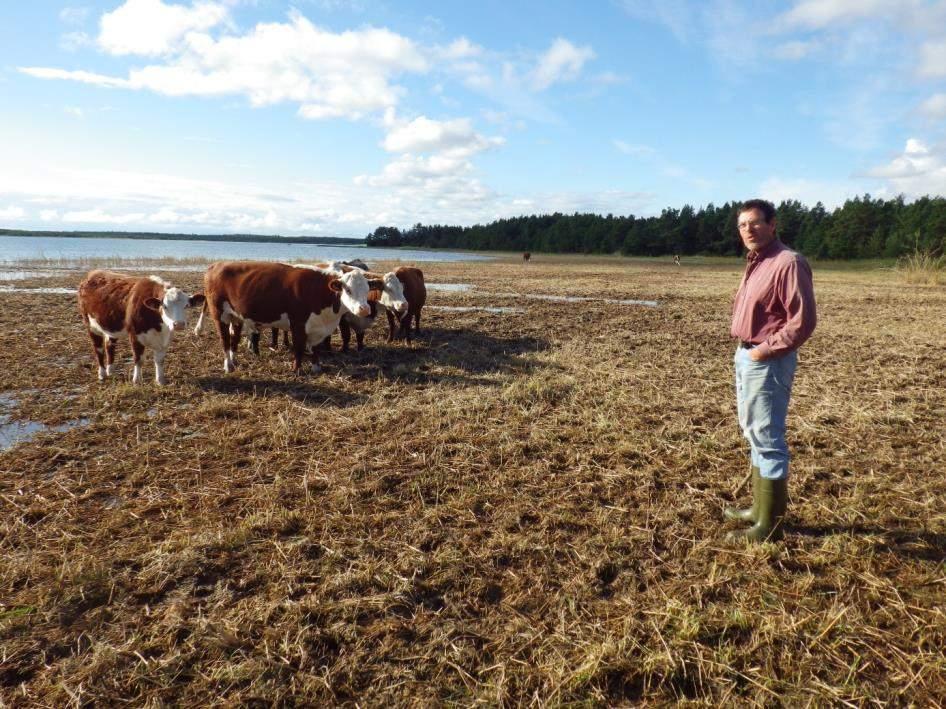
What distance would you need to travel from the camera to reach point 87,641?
2.73m

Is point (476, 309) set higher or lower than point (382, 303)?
lower

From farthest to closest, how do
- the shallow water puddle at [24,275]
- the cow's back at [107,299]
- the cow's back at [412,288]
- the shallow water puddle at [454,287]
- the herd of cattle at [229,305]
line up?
the shallow water puddle at [24,275]
the shallow water puddle at [454,287]
the cow's back at [412,288]
the cow's back at [107,299]
the herd of cattle at [229,305]

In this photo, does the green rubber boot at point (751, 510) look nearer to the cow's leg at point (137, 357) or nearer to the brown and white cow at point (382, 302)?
the brown and white cow at point (382, 302)

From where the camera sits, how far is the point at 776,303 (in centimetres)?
325

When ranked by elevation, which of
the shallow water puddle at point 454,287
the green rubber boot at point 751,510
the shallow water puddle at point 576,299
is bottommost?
the green rubber boot at point 751,510

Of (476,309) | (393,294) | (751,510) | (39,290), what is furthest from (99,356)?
(39,290)

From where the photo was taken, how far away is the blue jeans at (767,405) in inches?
129

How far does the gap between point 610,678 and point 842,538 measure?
2.19 m

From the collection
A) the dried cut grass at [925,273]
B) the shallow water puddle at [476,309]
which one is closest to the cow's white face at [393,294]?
the shallow water puddle at [476,309]

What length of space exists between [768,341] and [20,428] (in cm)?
712

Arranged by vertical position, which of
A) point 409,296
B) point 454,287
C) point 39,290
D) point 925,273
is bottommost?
point 39,290

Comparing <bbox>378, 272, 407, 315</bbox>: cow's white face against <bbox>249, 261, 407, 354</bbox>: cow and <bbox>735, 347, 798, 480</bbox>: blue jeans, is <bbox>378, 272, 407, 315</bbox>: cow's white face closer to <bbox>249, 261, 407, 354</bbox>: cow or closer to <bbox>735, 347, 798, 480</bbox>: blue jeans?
<bbox>249, 261, 407, 354</bbox>: cow

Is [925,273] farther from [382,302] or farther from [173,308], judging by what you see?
[173,308]

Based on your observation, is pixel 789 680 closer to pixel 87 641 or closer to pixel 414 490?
pixel 414 490
